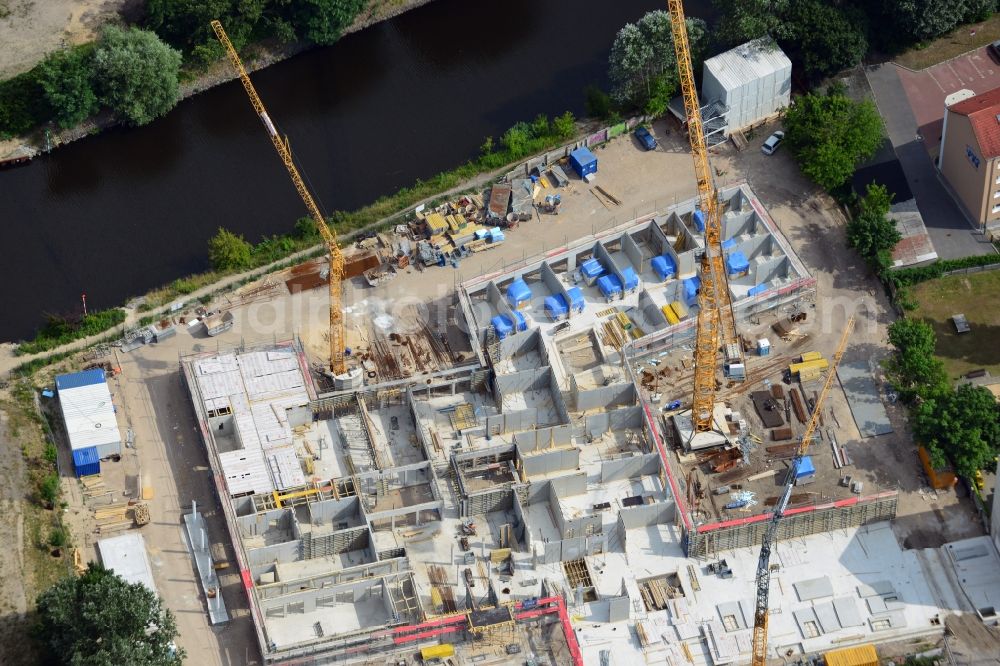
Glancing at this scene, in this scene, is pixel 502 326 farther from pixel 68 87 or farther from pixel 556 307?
pixel 68 87

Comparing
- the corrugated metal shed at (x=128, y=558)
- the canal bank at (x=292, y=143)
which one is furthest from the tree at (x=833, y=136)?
the corrugated metal shed at (x=128, y=558)

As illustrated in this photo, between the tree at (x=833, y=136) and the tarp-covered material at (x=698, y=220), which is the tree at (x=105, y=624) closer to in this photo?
the tarp-covered material at (x=698, y=220)

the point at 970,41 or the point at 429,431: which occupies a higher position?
the point at 970,41

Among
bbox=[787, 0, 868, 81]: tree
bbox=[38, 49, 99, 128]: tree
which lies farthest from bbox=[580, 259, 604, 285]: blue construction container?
bbox=[38, 49, 99, 128]: tree

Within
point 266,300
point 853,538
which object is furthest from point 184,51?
point 853,538

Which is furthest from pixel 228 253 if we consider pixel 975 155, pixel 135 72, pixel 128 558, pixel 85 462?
pixel 975 155

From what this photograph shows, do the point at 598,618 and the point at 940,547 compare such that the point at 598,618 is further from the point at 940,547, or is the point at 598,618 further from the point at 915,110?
the point at 915,110
